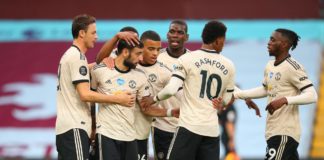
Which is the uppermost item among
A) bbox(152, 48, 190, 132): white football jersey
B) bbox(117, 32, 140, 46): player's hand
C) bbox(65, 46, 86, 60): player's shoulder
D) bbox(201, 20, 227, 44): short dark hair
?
bbox(201, 20, 227, 44): short dark hair

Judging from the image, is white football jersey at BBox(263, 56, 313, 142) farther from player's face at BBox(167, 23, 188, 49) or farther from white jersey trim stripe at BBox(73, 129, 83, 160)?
white jersey trim stripe at BBox(73, 129, 83, 160)

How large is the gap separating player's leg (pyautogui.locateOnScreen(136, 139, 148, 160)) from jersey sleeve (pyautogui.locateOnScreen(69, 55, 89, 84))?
147 cm

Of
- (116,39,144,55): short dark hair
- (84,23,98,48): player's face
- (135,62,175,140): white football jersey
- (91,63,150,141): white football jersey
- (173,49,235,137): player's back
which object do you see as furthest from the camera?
(135,62,175,140): white football jersey

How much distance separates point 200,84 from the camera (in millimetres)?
9594

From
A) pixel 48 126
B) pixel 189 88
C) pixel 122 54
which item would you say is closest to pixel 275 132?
pixel 189 88

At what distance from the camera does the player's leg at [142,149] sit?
10195mm

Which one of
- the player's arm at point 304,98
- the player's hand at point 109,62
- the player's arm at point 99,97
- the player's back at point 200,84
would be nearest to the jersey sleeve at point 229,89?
the player's back at point 200,84

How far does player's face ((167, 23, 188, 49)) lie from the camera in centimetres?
1073

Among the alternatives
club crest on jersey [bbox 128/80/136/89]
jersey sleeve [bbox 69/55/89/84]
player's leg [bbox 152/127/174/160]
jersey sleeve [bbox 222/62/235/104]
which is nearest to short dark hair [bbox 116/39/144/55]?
club crest on jersey [bbox 128/80/136/89]

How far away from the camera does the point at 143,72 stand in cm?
979

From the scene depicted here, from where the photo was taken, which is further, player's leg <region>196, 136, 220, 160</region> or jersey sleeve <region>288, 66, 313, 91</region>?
jersey sleeve <region>288, 66, 313, 91</region>

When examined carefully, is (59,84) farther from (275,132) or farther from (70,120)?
(275,132)

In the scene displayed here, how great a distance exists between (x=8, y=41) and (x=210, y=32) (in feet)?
28.6

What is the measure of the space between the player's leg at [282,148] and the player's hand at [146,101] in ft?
5.06
